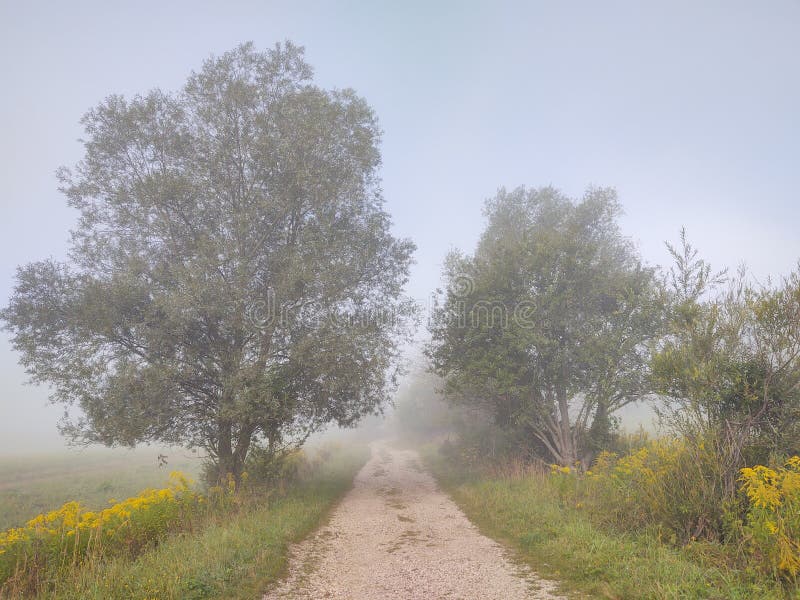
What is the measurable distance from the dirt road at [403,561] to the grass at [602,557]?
60 cm

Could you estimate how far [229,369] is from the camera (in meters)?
15.1

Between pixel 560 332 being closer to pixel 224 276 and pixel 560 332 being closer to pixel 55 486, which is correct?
pixel 224 276

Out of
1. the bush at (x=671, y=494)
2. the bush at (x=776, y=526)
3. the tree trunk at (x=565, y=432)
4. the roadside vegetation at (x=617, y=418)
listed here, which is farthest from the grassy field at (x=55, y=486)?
the bush at (x=776, y=526)

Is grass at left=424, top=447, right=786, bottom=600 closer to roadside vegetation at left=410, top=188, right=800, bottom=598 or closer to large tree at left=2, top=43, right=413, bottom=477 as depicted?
roadside vegetation at left=410, top=188, right=800, bottom=598

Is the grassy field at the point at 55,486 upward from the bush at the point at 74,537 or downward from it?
downward

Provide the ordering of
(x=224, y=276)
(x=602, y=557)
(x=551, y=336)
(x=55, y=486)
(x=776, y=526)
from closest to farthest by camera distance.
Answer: (x=776, y=526), (x=602, y=557), (x=224, y=276), (x=551, y=336), (x=55, y=486)

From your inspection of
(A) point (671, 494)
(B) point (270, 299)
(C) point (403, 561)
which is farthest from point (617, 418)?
(B) point (270, 299)

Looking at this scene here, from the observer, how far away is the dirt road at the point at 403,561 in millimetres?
6988

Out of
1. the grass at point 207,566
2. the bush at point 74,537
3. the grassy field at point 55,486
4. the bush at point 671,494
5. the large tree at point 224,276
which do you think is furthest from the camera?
the grassy field at point 55,486

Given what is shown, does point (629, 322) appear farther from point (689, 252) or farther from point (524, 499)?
point (524, 499)

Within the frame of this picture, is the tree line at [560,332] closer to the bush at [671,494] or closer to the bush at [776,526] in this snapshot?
the bush at [671,494]

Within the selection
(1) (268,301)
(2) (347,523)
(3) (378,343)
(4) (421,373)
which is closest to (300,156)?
(1) (268,301)

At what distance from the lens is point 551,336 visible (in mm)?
17250

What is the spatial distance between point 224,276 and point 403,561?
11.0 meters
